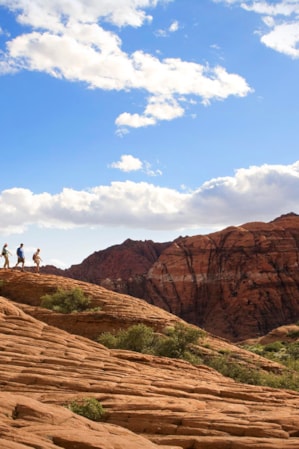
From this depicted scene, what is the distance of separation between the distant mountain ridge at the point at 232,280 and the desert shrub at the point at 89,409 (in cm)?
6248

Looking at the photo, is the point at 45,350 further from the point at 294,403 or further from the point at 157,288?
the point at 157,288

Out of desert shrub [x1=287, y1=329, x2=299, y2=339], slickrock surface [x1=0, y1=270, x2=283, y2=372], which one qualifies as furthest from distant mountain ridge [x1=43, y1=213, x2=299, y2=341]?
slickrock surface [x1=0, y1=270, x2=283, y2=372]

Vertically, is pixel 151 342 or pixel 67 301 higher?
pixel 67 301

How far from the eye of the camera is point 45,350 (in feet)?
56.5

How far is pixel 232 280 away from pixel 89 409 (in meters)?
74.0

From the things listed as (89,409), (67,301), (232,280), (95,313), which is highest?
(232,280)

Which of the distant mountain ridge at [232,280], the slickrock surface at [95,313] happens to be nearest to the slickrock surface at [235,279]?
the distant mountain ridge at [232,280]

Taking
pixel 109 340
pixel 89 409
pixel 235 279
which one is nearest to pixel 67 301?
pixel 109 340

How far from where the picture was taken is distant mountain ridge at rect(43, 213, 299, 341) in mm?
77688

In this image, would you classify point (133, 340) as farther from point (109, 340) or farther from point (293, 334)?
point (293, 334)

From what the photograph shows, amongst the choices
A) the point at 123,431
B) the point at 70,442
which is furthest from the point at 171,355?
the point at 70,442

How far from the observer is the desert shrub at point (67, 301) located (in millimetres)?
29161

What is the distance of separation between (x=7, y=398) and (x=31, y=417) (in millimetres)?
1009

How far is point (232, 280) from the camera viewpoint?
277 feet
